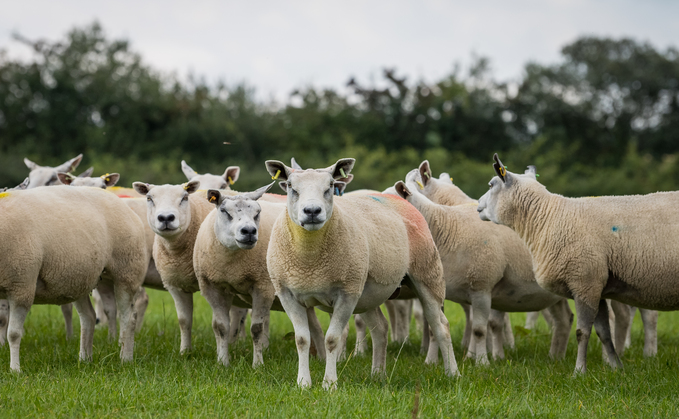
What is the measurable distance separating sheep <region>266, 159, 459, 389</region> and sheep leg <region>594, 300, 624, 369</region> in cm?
198

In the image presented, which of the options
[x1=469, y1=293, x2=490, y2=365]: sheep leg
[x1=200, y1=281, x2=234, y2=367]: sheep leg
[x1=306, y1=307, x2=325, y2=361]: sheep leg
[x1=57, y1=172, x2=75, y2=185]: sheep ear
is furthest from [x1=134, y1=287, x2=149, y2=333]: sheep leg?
[x1=469, y1=293, x2=490, y2=365]: sheep leg

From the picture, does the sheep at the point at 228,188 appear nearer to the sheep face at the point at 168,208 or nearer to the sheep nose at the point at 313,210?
the sheep face at the point at 168,208

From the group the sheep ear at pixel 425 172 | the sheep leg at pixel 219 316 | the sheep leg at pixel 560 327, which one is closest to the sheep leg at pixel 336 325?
the sheep leg at pixel 219 316

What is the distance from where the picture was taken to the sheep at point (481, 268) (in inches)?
264

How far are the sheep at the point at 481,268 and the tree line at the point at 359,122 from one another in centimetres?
1473

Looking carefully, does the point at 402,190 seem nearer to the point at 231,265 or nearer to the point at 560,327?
the point at 231,265

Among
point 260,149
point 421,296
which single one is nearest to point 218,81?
point 260,149

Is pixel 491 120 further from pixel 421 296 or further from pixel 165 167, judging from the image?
pixel 421 296

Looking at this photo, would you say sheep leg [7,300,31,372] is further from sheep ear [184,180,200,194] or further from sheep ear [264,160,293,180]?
sheep ear [264,160,293,180]

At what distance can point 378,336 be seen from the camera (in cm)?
597

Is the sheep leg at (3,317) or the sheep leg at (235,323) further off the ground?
the sheep leg at (3,317)

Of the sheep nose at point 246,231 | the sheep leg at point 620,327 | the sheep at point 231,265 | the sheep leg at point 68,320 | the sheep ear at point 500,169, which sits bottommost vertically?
the sheep leg at point 68,320

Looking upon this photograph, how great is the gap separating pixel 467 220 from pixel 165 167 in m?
18.9

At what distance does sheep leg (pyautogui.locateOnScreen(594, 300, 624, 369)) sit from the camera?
19.7 ft
